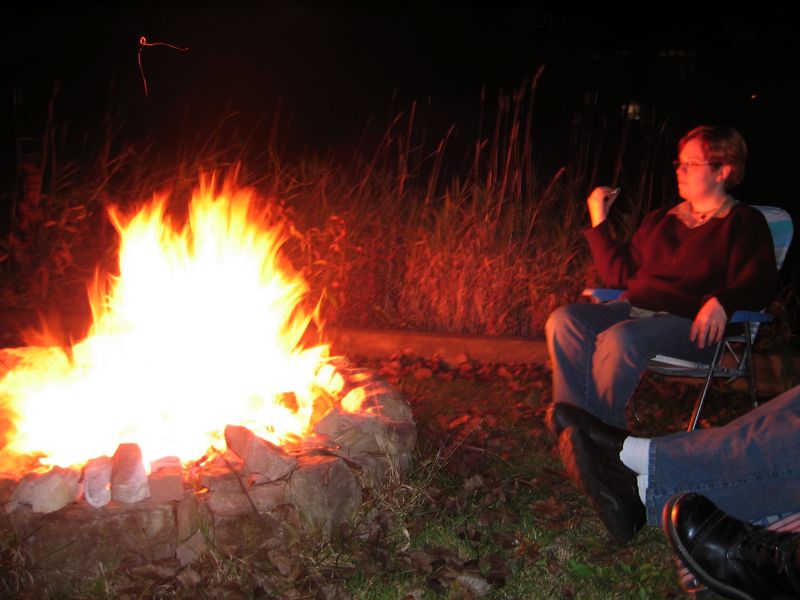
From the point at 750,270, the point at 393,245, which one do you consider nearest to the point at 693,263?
the point at 750,270

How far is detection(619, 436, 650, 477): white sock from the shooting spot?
262 centimetres

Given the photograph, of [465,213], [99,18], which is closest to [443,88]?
[99,18]

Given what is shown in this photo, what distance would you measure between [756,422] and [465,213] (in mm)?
3407

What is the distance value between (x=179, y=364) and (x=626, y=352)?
1908mm

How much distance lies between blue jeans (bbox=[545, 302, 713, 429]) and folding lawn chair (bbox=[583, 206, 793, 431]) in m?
0.06

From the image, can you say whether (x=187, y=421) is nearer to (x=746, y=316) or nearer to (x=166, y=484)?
(x=166, y=484)

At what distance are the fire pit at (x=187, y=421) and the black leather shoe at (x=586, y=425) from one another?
1.89 ft

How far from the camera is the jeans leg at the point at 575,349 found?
130 inches

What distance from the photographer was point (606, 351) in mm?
3232

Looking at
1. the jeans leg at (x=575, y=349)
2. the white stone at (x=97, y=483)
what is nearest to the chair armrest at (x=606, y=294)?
the jeans leg at (x=575, y=349)

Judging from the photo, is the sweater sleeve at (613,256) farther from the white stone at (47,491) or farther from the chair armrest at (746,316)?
the white stone at (47,491)

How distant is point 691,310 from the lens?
3406 millimetres

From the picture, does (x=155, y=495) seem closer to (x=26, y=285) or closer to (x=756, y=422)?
(x=756, y=422)

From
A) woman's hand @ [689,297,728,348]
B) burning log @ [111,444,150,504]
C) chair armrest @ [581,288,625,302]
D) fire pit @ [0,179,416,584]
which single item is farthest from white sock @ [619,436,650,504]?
burning log @ [111,444,150,504]
